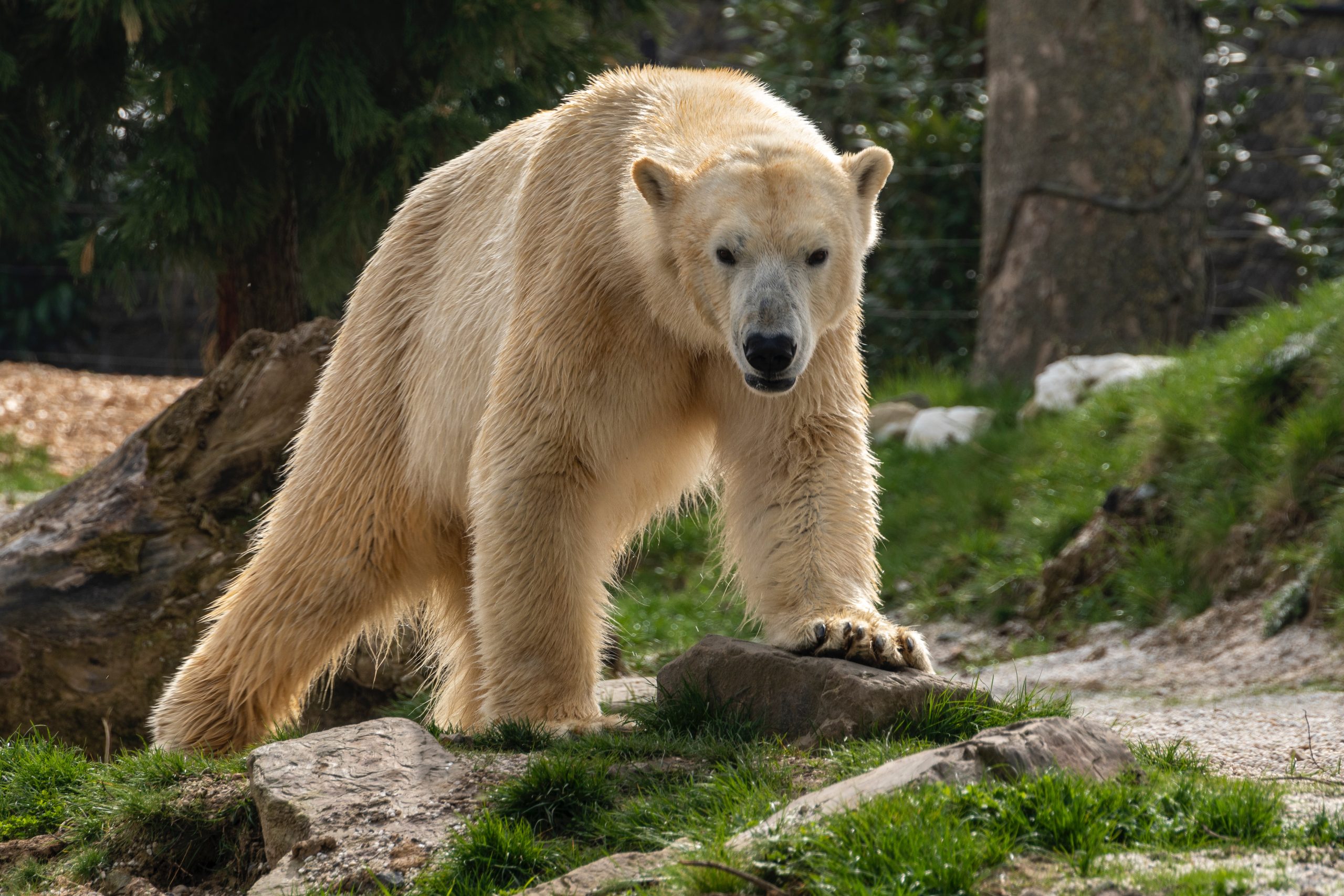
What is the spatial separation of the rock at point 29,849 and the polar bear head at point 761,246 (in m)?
2.16

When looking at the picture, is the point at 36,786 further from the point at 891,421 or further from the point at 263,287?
the point at 891,421

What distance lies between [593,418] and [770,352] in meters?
0.64

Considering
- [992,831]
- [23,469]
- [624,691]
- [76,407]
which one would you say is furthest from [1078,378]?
[76,407]

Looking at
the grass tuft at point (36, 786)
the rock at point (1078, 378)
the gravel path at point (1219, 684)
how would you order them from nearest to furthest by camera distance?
the grass tuft at point (36, 786)
the gravel path at point (1219, 684)
the rock at point (1078, 378)

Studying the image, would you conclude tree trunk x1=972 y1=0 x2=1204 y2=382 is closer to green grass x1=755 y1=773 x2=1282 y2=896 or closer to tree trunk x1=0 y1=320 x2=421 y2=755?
tree trunk x1=0 y1=320 x2=421 y2=755

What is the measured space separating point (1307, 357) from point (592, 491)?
4.08 meters

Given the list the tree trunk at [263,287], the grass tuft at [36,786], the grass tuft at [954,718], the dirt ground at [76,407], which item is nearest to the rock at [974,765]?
the grass tuft at [954,718]

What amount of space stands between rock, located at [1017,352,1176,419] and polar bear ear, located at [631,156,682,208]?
15.7ft

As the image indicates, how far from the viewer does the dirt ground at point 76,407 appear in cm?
941

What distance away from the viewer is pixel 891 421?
9078mm

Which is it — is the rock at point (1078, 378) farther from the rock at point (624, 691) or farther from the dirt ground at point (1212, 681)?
the rock at point (624, 691)

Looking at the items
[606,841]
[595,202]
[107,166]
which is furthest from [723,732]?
[107,166]

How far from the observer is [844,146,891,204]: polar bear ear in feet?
13.4

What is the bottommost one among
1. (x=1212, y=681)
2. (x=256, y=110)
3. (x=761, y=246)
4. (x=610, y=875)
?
(x=1212, y=681)
